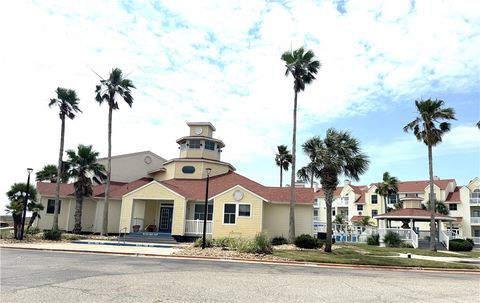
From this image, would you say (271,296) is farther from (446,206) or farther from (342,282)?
(446,206)

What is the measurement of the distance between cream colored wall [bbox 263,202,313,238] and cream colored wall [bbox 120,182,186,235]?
22.7ft

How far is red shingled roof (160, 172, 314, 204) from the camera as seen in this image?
30234 millimetres

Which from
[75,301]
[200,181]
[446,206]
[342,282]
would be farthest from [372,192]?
→ [75,301]

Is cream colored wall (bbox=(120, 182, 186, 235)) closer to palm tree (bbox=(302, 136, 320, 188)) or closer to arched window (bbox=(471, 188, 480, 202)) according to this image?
palm tree (bbox=(302, 136, 320, 188))

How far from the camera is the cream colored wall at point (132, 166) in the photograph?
3903 cm

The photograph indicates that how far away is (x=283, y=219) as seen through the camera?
30.2m

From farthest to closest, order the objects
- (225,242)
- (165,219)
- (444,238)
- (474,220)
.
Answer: (474,220), (444,238), (165,219), (225,242)

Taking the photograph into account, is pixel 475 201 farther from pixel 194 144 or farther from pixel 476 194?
pixel 194 144

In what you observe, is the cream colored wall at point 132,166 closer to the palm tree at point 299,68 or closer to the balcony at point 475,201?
the palm tree at point 299,68

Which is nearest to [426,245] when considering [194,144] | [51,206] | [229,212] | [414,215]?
[414,215]

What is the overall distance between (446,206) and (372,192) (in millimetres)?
12676

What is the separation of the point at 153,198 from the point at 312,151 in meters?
14.1

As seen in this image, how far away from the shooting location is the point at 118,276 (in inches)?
445

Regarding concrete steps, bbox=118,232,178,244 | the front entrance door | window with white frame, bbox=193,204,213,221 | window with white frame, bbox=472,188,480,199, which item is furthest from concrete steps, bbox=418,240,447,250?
window with white frame, bbox=472,188,480,199
